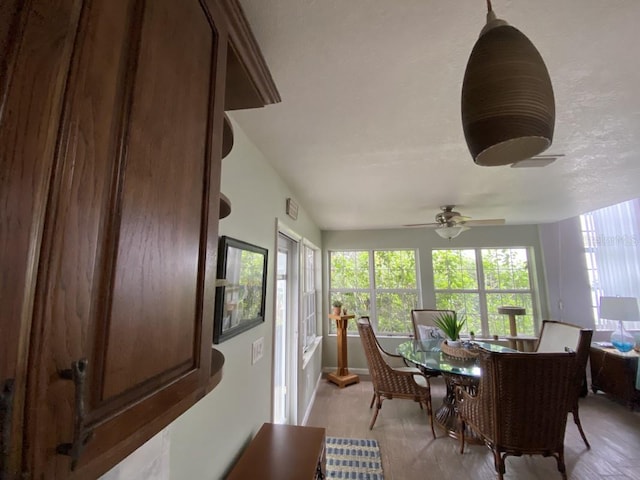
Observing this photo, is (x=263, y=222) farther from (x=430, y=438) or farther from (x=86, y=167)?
(x=430, y=438)

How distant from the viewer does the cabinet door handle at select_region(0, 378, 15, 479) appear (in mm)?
248

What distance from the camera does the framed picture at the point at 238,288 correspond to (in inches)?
48.3

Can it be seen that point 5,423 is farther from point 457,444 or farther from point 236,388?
point 457,444

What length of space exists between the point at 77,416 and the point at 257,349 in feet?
4.68

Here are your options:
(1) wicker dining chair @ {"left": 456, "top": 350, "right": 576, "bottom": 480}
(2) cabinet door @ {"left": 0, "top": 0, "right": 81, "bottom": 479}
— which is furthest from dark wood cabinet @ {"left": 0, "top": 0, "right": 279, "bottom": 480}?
(1) wicker dining chair @ {"left": 456, "top": 350, "right": 576, "bottom": 480}

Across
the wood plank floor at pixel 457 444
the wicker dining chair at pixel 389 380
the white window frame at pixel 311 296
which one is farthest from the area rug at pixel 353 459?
the white window frame at pixel 311 296

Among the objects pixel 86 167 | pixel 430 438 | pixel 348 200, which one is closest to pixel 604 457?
pixel 430 438

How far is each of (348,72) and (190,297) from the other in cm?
105

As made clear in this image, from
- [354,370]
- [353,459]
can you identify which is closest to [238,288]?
[353,459]

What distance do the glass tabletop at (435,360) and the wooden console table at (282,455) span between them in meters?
1.54

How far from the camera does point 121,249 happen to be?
0.40 meters

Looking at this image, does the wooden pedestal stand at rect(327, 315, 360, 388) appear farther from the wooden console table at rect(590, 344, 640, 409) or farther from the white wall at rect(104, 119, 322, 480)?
the wooden console table at rect(590, 344, 640, 409)

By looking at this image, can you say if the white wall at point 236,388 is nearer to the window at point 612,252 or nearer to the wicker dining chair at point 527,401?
the wicker dining chair at point 527,401

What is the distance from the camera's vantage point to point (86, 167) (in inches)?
13.7
